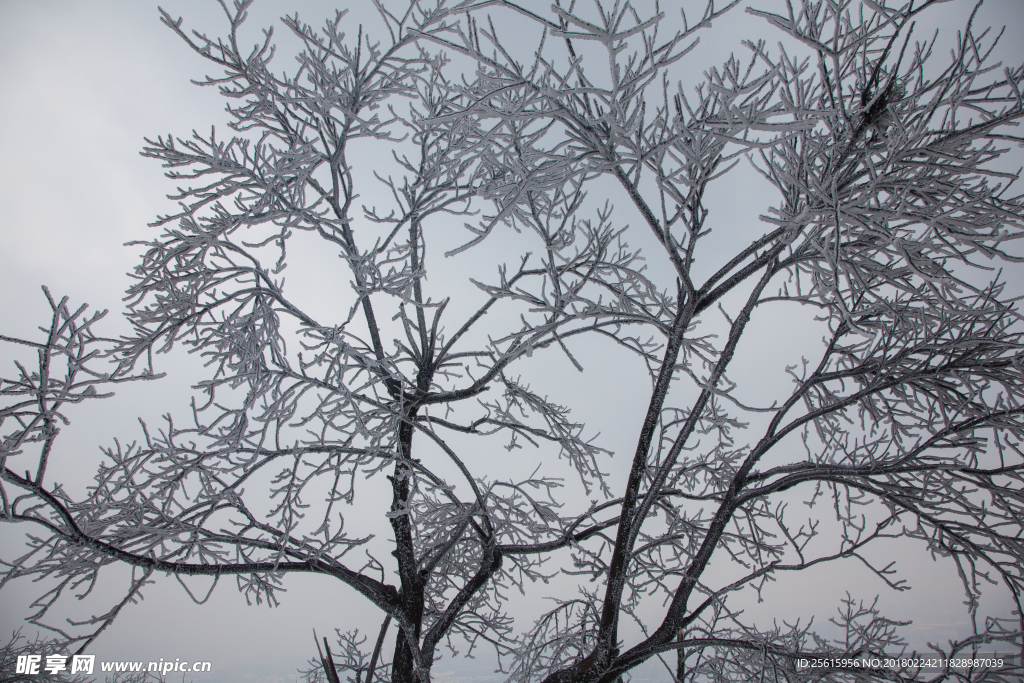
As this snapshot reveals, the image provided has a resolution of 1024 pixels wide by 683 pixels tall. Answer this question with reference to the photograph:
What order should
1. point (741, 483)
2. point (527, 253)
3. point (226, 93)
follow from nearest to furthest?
point (741, 483), point (226, 93), point (527, 253)

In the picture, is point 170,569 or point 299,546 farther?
point 299,546

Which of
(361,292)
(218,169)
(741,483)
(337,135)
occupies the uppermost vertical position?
(337,135)

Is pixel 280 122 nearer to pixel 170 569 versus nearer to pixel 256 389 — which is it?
pixel 256 389

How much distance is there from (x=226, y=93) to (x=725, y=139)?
11.9 ft

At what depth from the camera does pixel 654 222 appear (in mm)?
2586

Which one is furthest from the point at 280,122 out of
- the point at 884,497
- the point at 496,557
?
the point at 884,497

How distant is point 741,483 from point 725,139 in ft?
7.07

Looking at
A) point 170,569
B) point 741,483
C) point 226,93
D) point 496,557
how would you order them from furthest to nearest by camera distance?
point 496,557 < point 226,93 < point 170,569 < point 741,483

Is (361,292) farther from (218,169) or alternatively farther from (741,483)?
(741,483)

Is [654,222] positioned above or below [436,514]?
above

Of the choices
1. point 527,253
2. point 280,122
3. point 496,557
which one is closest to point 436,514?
point 496,557

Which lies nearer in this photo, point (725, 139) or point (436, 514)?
point (725, 139)

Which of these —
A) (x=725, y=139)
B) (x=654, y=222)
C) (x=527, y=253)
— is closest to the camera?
(x=725, y=139)

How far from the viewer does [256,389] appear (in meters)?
3.51
